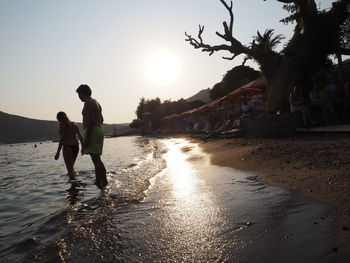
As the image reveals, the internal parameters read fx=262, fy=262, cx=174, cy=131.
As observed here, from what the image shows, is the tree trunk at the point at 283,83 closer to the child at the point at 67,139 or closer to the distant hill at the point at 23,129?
the child at the point at 67,139

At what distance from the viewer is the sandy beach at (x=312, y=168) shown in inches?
113

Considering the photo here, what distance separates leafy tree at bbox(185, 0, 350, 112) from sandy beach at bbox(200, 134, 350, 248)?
5.75m

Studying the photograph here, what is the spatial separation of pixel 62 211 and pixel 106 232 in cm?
148

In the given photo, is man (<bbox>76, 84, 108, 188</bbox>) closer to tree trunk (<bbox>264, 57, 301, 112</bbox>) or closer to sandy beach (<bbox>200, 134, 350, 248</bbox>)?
sandy beach (<bbox>200, 134, 350, 248</bbox>)

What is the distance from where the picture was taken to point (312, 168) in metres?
4.56

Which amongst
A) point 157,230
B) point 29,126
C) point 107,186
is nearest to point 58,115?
point 107,186

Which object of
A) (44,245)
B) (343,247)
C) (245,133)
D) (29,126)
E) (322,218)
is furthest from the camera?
(29,126)

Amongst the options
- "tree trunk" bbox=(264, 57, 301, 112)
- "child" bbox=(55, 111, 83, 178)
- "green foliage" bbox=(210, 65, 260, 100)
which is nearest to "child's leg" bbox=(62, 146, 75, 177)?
"child" bbox=(55, 111, 83, 178)

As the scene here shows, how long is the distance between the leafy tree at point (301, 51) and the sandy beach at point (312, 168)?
18.9 ft

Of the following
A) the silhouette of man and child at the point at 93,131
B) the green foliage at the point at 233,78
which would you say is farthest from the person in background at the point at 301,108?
the green foliage at the point at 233,78

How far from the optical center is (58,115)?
6438mm

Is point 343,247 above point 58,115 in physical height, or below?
below

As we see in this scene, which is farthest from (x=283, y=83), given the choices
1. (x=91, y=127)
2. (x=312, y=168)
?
(x=91, y=127)

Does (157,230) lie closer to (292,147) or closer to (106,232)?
(106,232)
